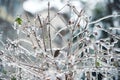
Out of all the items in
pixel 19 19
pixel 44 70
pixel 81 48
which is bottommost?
pixel 44 70

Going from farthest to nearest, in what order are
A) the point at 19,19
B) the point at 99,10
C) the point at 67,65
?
the point at 99,10, the point at 19,19, the point at 67,65

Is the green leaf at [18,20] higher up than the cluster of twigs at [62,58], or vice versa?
the green leaf at [18,20]

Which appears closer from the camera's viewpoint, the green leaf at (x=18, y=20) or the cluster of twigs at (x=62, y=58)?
the cluster of twigs at (x=62, y=58)

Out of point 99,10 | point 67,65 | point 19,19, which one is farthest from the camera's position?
point 99,10

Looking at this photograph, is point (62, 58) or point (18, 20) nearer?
point (62, 58)

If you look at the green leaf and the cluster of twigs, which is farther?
the green leaf

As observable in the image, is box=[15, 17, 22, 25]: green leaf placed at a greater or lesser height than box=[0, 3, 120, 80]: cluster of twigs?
greater

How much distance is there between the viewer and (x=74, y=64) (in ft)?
10.2

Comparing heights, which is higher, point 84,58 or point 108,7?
point 108,7

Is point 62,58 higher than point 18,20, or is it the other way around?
point 18,20

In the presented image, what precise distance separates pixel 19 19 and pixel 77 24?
1.84 ft

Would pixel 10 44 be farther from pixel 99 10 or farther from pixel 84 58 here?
pixel 99 10

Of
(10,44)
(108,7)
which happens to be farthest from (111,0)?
(10,44)

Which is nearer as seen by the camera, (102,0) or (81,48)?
(81,48)
